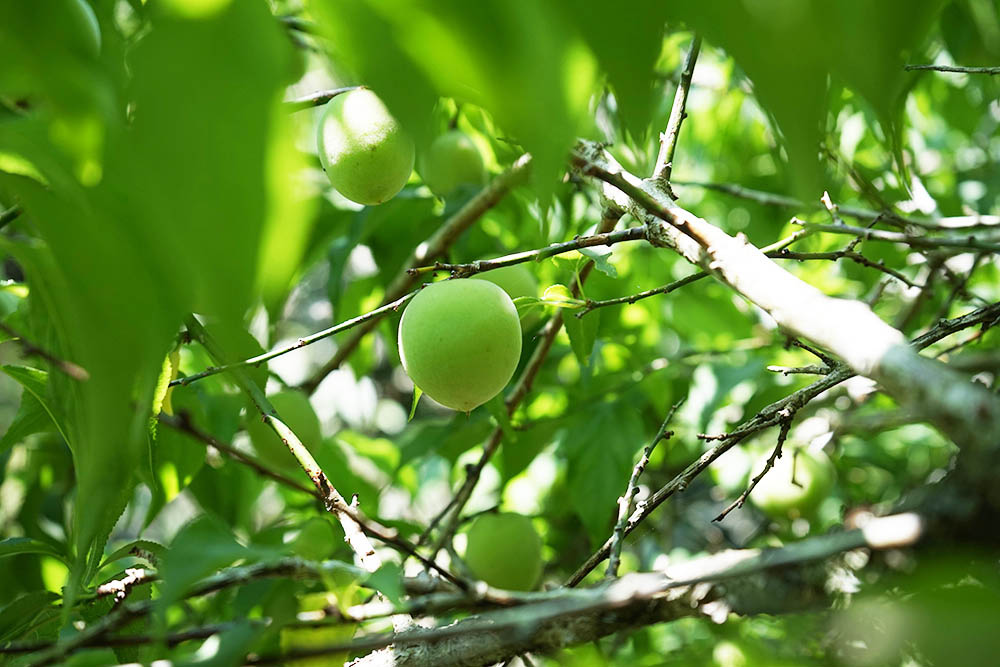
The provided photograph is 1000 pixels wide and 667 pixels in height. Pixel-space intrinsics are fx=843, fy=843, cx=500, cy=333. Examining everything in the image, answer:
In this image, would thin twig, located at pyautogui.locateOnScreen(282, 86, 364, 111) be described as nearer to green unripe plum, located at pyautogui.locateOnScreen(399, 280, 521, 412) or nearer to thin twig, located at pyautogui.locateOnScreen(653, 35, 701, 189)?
green unripe plum, located at pyautogui.locateOnScreen(399, 280, 521, 412)

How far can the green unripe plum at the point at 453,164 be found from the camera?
147 centimetres

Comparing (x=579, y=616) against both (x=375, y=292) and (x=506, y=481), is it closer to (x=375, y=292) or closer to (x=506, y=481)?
(x=506, y=481)

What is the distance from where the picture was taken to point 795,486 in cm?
155

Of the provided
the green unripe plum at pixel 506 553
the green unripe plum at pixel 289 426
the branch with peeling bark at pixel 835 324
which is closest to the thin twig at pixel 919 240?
the branch with peeling bark at pixel 835 324

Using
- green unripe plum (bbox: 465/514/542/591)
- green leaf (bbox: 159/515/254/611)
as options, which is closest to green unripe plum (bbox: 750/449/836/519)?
green unripe plum (bbox: 465/514/542/591)

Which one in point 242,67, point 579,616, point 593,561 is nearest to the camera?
point 242,67

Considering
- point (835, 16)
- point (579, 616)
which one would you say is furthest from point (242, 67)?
point (579, 616)

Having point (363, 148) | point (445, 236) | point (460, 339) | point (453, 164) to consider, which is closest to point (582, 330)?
point (460, 339)

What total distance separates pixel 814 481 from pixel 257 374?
1.05 meters

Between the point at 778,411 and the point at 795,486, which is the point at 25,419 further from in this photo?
the point at 795,486

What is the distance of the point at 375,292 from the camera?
1.70 m

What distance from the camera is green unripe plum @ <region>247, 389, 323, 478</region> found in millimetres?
1281

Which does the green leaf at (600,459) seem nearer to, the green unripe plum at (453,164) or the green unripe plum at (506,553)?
the green unripe plum at (506,553)

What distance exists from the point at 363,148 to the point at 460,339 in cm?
29
